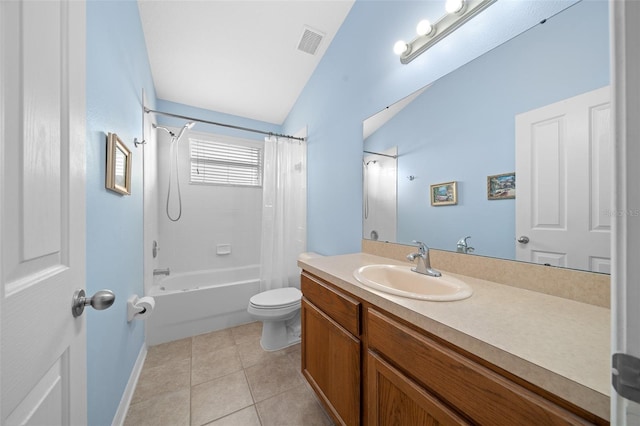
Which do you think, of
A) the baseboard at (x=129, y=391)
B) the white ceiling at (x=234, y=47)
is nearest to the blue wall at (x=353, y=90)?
the white ceiling at (x=234, y=47)

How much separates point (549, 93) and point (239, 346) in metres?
2.48

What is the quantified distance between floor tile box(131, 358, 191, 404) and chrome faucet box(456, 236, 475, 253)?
1.89 m

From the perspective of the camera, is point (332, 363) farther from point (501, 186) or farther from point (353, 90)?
Answer: point (353, 90)

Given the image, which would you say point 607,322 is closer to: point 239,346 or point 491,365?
point 491,365

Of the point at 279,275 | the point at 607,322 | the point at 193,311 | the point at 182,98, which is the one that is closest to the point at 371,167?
the point at 607,322

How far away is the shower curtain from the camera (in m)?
2.35

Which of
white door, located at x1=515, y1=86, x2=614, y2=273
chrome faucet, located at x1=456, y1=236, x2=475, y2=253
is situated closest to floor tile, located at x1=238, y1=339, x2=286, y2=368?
chrome faucet, located at x1=456, y1=236, x2=475, y2=253

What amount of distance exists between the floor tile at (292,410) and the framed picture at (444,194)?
1.36 m

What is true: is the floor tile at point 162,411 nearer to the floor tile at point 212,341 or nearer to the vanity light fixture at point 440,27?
the floor tile at point 212,341

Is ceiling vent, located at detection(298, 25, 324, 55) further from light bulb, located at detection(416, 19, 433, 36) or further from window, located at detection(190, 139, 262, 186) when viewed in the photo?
window, located at detection(190, 139, 262, 186)

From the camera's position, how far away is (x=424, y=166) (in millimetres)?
1229

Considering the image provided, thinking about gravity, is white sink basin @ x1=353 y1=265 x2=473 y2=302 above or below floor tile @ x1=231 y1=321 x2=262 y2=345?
above

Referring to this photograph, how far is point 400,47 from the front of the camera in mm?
1256

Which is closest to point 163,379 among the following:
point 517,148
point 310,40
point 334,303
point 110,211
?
point 110,211
